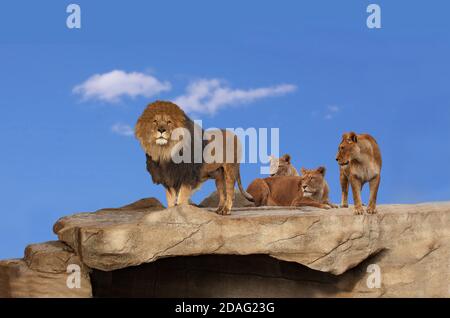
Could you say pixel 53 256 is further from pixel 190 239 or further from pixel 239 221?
pixel 239 221

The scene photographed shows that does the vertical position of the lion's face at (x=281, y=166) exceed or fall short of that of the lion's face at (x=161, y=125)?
it exceeds it

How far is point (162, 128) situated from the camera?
9039mm

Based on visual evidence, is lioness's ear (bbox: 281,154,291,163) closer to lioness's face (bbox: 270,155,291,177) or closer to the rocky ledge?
lioness's face (bbox: 270,155,291,177)

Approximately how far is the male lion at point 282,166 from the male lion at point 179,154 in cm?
524

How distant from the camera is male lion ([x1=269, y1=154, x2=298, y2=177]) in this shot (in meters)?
14.6

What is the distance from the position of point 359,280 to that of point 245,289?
158cm

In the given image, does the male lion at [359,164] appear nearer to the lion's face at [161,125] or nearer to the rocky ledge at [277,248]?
the rocky ledge at [277,248]

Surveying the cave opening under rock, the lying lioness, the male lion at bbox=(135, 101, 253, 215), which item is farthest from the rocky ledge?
the lying lioness

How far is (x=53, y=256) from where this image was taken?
9492 millimetres

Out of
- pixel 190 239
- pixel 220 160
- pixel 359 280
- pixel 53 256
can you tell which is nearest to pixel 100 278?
pixel 53 256

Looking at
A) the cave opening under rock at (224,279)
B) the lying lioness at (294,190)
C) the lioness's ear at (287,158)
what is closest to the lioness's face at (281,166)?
the lioness's ear at (287,158)

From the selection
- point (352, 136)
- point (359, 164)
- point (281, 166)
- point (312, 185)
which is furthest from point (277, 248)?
point (281, 166)

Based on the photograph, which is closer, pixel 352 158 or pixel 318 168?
pixel 352 158

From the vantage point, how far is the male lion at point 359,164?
29.9ft
